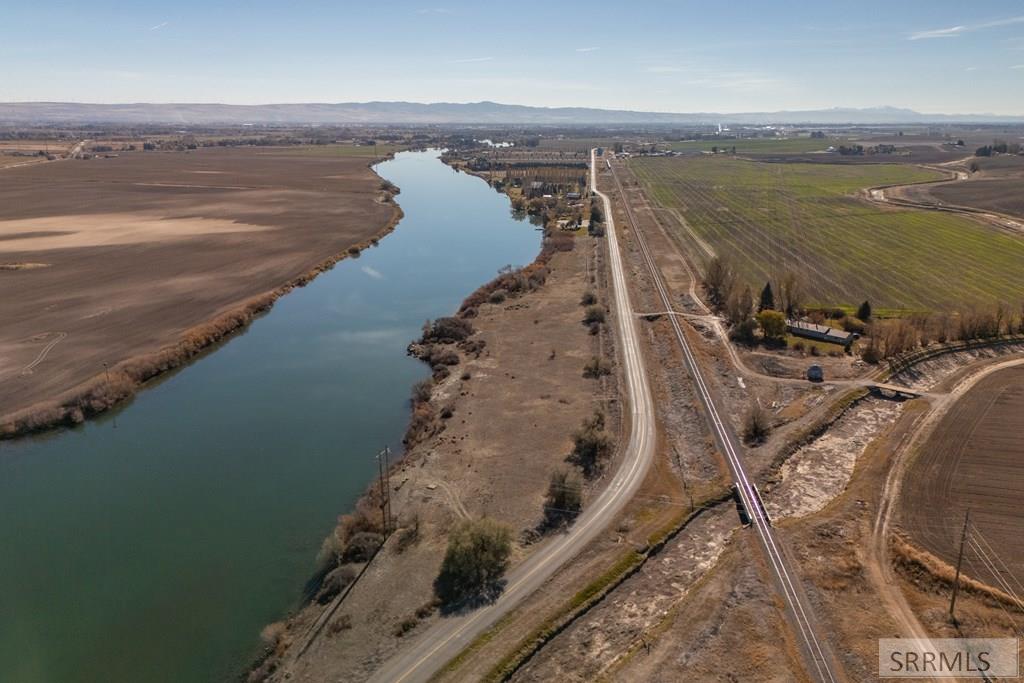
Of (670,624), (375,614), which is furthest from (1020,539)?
(375,614)

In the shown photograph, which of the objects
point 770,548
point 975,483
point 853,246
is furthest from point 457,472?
point 853,246

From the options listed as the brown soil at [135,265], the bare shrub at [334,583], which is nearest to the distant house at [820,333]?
the bare shrub at [334,583]

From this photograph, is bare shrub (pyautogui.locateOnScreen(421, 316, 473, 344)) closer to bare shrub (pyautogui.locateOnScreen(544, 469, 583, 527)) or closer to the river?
the river

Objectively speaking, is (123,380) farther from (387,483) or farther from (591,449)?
(591,449)

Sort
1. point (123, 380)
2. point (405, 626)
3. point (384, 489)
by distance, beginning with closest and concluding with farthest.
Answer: point (405, 626) < point (384, 489) < point (123, 380)

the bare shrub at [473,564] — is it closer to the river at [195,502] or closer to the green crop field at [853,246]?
the river at [195,502]

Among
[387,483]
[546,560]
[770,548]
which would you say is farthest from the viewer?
[387,483]

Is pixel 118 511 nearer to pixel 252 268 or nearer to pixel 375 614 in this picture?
pixel 375 614
